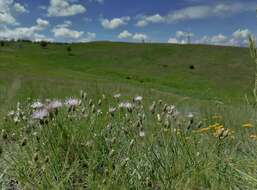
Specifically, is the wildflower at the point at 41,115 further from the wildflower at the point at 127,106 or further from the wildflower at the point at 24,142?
the wildflower at the point at 127,106

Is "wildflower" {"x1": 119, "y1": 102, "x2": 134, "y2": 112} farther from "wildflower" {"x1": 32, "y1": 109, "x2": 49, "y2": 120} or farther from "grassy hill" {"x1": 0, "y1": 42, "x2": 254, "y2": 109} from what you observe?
"grassy hill" {"x1": 0, "y1": 42, "x2": 254, "y2": 109}

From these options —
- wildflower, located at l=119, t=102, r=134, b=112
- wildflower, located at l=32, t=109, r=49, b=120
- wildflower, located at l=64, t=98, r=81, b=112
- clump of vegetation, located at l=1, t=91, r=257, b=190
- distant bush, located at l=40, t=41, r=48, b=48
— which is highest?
wildflower, located at l=64, t=98, r=81, b=112

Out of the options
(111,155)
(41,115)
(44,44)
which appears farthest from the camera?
(44,44)

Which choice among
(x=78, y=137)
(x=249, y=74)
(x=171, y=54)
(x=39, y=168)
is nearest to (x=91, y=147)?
(x=78, y=137)

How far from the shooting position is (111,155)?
3334mm

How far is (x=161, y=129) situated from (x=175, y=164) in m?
0.32

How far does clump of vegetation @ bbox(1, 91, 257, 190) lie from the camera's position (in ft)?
10.6

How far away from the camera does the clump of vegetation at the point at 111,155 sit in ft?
10.6

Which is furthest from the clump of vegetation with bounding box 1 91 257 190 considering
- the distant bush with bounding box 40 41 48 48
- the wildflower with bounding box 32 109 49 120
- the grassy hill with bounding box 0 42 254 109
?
the distant bush with bounding box 40 41 48 48

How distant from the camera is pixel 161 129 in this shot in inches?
149

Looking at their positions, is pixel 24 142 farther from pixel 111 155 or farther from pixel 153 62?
pixel 153 62

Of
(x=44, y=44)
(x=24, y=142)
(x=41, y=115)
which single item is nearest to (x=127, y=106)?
(x=41, y=115)

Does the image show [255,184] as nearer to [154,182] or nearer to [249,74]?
[154,182]

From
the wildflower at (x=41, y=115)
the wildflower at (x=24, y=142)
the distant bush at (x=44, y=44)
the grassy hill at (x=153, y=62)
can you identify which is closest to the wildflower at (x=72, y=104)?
the wildflower at (x=41, y=115)
